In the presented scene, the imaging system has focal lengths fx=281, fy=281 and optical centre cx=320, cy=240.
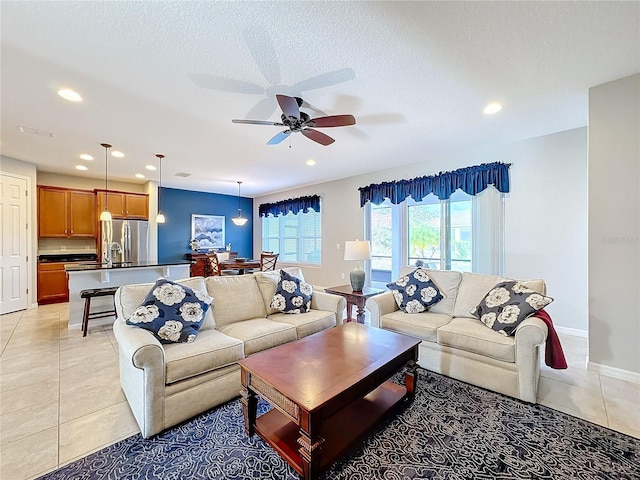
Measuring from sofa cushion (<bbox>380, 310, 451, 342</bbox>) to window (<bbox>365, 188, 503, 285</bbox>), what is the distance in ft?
6.17

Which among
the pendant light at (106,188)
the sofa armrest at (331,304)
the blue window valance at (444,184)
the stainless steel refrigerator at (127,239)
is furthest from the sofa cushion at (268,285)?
the stainless steel refrigerator at (127,239)

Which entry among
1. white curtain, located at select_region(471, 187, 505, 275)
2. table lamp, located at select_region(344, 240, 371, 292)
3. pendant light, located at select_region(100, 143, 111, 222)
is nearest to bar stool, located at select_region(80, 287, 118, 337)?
pendant light, located at select_region(100, 143, 111, 222)

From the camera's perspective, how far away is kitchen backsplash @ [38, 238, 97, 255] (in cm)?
584

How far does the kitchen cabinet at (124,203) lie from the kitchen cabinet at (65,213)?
0.25 meters

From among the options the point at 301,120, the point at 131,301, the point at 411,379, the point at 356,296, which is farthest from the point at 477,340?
the point at 131,301

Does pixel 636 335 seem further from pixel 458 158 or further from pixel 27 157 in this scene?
pixel 27 157

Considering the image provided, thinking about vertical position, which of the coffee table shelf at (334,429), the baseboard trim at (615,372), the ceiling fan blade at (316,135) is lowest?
the baseboard trim at (615,372)

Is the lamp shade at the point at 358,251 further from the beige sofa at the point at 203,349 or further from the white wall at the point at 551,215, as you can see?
the white wall at the point at 551,215

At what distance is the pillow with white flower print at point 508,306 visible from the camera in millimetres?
2346

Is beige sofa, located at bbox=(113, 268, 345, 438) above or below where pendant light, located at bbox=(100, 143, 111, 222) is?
below

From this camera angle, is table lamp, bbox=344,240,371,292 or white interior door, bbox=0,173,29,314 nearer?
table lamp, bbox=344,240,371,292

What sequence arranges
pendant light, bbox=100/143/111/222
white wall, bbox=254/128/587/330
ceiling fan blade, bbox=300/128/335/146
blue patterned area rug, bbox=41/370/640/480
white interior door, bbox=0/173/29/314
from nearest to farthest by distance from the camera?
blue patterned area rug, bbox=41/370/640/480, ceiling fan blade, bbox=300/128/335/146, white wall, bbox=254/128/587/330, pendant light, bbox=100/143/111/222, white interior door, bbox=0/173/29/314

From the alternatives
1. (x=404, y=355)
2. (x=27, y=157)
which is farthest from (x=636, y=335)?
(x=27, y=157)

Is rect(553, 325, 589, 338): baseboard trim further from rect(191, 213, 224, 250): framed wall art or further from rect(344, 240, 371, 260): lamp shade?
rect(191, 213, 224, 250): framed wall art
